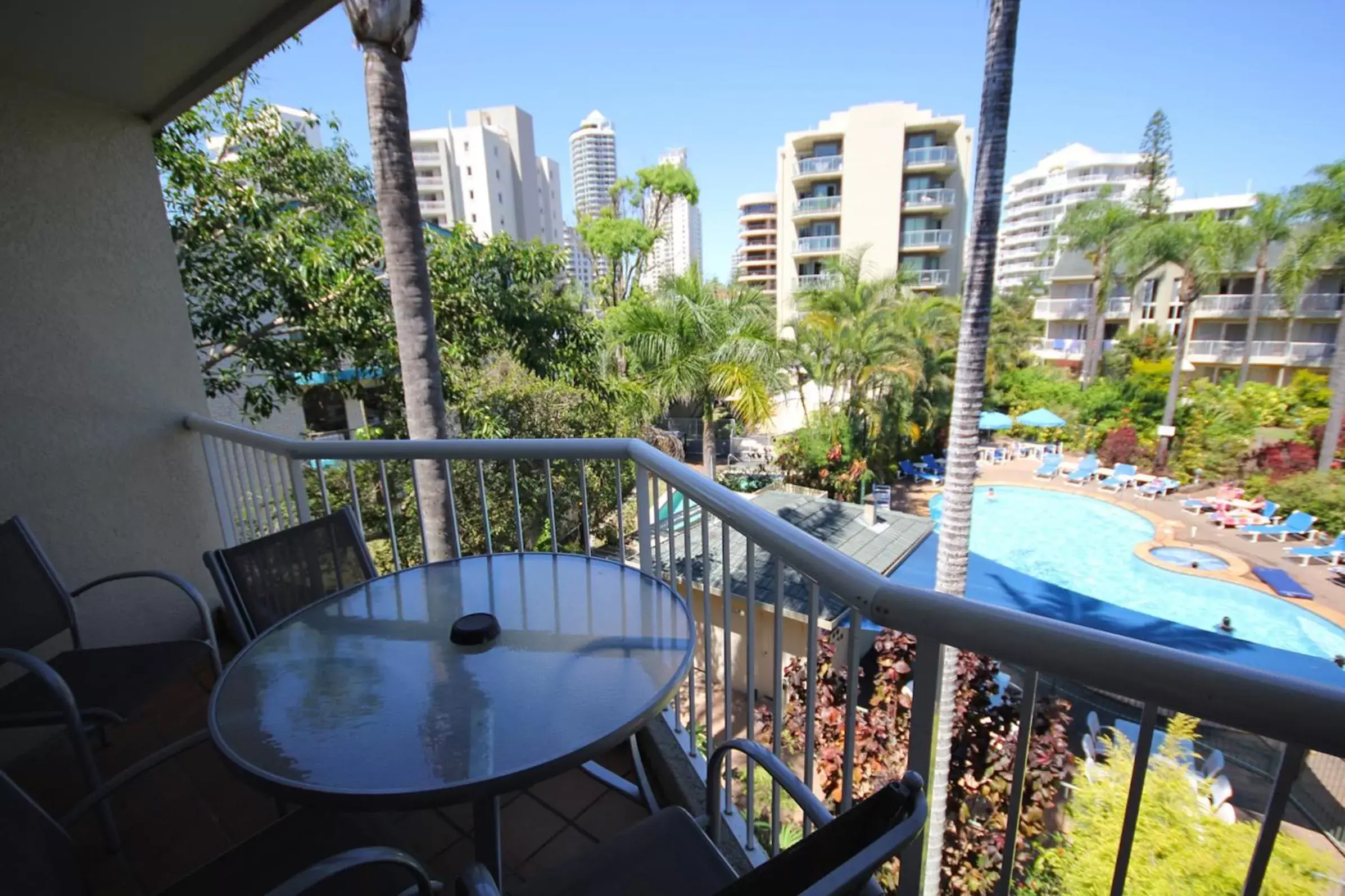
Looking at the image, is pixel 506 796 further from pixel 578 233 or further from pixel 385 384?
pixel 578 233

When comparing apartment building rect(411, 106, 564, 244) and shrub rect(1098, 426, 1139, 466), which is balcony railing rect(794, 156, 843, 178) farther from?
apartment building rect(411, 106, 564, 244)

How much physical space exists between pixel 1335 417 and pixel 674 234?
5824 centimetres

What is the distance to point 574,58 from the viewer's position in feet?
45.5

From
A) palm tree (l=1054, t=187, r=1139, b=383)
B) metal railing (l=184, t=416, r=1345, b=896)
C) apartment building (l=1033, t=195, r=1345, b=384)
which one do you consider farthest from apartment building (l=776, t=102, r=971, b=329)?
metal railing (l=184, t=416, r=1345, b=896)

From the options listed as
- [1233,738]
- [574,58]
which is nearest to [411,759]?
[1233,738]

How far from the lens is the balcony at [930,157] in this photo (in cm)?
2584

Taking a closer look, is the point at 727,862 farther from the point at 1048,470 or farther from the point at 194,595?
the point at 1048,470

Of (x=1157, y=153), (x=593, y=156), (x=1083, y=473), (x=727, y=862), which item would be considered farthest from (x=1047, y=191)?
(x=727, y=862)

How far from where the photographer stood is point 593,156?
72125mm

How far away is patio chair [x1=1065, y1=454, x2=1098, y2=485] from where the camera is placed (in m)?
18.5

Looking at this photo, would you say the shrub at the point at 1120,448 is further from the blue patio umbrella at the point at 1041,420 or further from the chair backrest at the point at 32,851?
the chair backrest at the point at 32,851

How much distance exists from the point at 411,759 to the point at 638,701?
1.36ft

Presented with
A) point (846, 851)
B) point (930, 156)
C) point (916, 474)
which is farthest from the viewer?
point (930, 156)

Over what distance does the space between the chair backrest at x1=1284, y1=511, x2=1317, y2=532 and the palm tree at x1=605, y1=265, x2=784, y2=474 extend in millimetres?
13043
